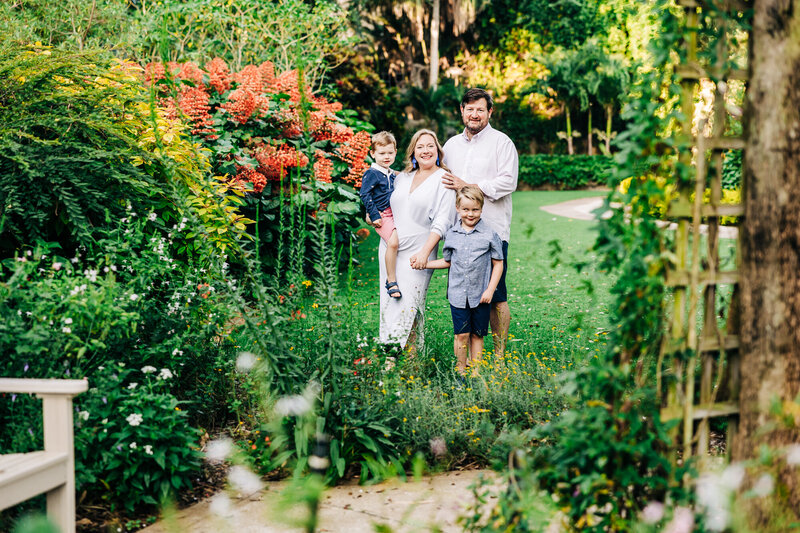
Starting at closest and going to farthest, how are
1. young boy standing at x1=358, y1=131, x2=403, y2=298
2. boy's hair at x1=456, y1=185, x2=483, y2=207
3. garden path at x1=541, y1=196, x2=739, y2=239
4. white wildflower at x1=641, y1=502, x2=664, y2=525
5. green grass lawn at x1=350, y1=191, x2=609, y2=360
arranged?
1. white wildflower at x1=641, y1=502, x2=664, y2=525
2. boy's hair at x1=456, y1=185, x2=483, y2=207
3. young boy standing at x1=358, y1=131, x2=403, y2=298
4. green grass lawn at x1=350, y1=191, x2=609, y2=360
5. garden path at x1=541, y1=196, x2=739, y2=239

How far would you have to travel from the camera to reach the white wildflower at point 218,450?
3.23m

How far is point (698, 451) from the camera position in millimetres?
2430

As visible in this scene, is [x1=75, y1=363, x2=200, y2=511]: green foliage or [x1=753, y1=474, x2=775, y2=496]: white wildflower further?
[x1=75, y1=363, x2=200, y2=511]: green foliage

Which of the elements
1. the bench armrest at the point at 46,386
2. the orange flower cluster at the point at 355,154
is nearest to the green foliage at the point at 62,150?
the bench armrest at the point at 46,386

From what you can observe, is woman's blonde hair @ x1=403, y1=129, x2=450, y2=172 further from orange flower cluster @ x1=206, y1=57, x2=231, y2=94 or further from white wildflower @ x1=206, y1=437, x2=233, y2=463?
orange flower cluster @ x1=206, y1=57, x2=231, y2=94

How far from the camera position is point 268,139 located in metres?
7.66

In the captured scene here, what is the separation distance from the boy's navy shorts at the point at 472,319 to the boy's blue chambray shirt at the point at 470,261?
0.05 m

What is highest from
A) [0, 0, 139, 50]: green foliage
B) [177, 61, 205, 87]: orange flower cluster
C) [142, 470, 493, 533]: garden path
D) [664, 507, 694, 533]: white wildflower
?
[0, 0, 139, 50]: green foliage

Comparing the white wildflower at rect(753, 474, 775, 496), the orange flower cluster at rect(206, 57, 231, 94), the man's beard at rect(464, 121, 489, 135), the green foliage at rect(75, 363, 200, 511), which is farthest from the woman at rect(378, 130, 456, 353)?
the orange flower cluster at rect(206, 57, 231, 94)

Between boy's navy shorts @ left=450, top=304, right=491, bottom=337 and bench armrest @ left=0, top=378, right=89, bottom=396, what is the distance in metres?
2.48

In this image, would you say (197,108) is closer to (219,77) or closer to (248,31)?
(219,77)

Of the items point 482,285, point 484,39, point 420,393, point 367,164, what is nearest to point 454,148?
point 482,285

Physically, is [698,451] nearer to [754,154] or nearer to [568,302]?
[754,154]

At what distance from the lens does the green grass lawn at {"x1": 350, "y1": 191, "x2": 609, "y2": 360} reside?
17.5 ft
